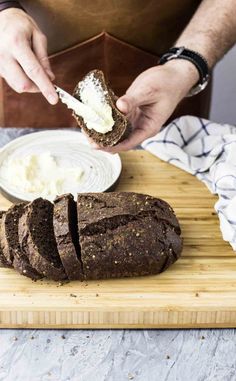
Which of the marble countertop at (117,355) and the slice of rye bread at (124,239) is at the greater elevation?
the slice of rye bread at (124,239)

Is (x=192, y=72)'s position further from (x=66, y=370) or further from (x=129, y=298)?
(x=66, y=370)

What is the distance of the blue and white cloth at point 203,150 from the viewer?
206cm

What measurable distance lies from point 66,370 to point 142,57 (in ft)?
3.92

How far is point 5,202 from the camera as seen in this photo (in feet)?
6.83

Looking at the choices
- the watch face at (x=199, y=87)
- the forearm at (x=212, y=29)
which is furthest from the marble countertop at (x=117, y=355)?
the forearm at (x=212, y=29)

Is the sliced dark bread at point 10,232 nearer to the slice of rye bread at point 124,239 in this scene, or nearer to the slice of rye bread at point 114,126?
the slice of rye bread at point 124,239

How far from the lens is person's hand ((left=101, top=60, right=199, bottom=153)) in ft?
6.69

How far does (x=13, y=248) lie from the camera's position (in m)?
1.76

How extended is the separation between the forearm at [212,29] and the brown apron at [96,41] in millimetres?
93

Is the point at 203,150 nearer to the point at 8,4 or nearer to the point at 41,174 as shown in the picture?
the point at 41,174

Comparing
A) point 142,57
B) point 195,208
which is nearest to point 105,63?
point 142,57

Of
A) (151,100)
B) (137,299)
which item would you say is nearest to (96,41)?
(151,100)

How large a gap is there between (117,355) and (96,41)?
112cm

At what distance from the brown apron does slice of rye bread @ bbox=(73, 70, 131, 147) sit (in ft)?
1.21
